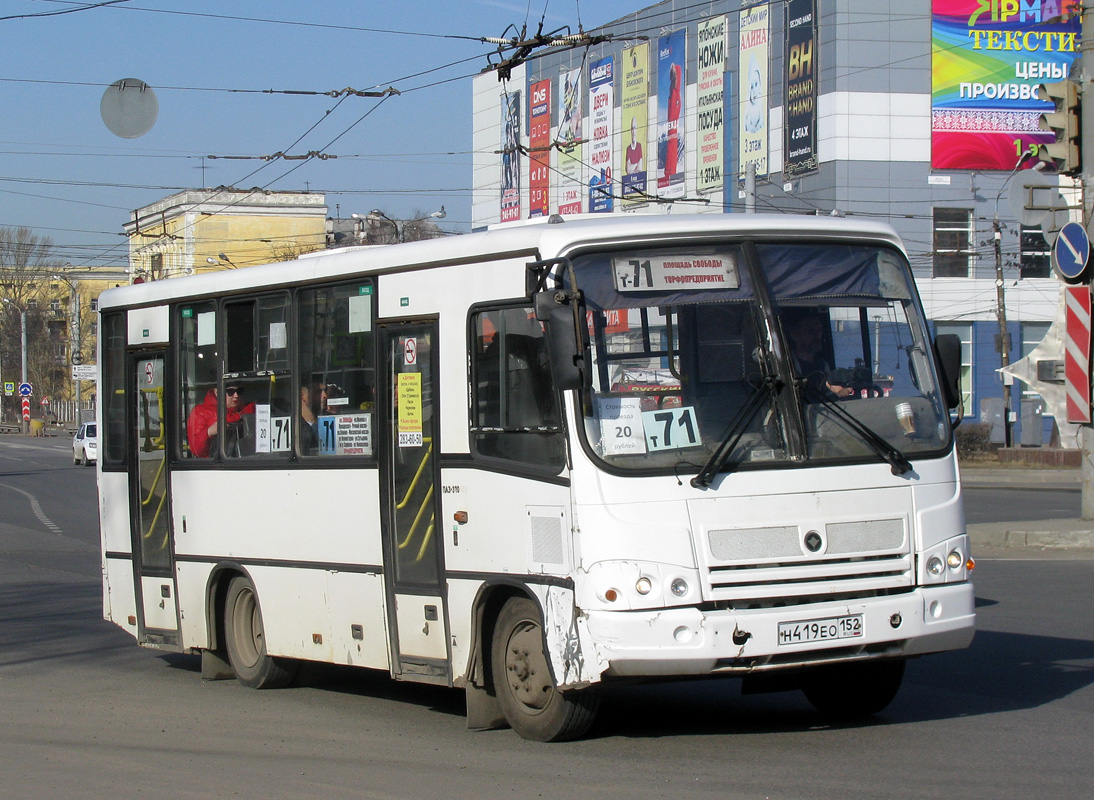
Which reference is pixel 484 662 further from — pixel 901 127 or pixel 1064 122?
pixel 901 127

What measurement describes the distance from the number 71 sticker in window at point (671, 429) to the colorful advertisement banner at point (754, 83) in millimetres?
48339

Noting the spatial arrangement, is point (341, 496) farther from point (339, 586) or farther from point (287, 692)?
point (287, 692)

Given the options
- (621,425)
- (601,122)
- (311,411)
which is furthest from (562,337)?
(601,122)

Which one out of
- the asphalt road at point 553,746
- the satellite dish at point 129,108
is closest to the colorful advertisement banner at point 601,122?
the satellite dish at point 129,108

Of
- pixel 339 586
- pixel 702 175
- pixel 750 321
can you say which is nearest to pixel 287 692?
pixel 339 586

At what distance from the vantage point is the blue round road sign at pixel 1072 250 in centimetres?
1767

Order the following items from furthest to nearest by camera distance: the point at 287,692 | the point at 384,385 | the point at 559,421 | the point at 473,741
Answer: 1. the point at 287,692
2. the point at 384,385
3. the point at 473,741
4. the point at 559,421

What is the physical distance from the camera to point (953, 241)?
55.0 metres

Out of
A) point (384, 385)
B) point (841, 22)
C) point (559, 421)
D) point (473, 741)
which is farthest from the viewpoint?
point (841, 22)

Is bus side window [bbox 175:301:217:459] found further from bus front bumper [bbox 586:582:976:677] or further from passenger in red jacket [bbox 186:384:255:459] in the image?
bus front bumper [bbox 586:582:976:677]

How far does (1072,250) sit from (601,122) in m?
47.2

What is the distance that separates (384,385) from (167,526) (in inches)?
117

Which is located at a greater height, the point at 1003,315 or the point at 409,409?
the point at 1003,315

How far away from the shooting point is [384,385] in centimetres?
880
